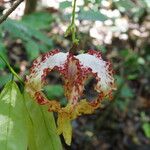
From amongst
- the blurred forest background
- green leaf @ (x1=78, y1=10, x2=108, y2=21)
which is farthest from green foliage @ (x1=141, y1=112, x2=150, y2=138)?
green leaf @ (x1=78, y1=10, x2=108, y2=21)

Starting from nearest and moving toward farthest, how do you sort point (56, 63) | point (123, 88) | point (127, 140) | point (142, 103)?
point (56, 63), point (123, 88), point (127, 140), point (142, 103)

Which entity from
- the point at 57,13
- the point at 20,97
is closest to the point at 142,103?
the point at 57,13

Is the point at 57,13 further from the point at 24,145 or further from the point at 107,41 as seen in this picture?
the point at 24,145

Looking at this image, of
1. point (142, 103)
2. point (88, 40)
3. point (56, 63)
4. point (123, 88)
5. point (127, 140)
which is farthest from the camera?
point (142, 103)

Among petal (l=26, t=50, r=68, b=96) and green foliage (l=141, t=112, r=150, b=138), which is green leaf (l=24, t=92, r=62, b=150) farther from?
green foliage (l=141, t=112, r=150, b=138)

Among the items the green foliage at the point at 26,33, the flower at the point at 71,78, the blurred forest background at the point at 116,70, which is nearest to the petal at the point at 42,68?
the flower at the point at 71,78

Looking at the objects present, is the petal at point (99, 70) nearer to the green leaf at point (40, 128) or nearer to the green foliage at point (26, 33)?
the green leaf at point (40, 128)

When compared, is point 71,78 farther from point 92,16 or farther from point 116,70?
point 116,70
